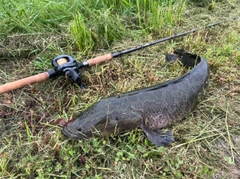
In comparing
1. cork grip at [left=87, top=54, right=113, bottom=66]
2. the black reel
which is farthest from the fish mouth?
cork grip at [left=87, top=54, right=113, bottom=66]

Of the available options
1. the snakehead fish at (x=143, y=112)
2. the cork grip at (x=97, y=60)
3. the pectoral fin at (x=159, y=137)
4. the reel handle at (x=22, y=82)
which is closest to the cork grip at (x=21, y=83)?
the reel handle at (x=22, y=82)

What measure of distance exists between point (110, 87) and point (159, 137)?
901 millimetres

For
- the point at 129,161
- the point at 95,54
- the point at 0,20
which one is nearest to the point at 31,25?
the point at 0,20

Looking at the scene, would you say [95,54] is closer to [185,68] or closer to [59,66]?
[59,66]

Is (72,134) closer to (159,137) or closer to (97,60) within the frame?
(159,137)

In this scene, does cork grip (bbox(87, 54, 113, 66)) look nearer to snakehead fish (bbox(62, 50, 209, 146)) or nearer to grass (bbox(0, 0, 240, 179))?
grass (bbox(0, 0, 240, 179))

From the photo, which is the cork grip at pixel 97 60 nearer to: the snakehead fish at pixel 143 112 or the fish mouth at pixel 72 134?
the snakehead fish at pixel 143 112

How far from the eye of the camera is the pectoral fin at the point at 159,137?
2361 millimetres

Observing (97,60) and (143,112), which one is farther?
(97,60)

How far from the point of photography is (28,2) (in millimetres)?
3982

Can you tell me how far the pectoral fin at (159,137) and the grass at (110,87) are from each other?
0.06 metres

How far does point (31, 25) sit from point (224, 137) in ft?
9.53

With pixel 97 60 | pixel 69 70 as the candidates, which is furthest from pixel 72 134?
pixel 97 60

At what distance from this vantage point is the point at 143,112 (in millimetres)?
2500
